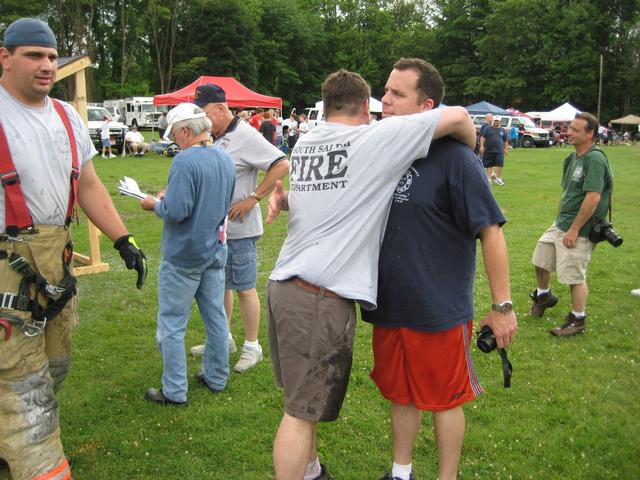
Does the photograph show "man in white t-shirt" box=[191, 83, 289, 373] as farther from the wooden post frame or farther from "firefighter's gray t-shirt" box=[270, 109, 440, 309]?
the wooden post frame

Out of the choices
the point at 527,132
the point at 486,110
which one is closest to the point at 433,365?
the point at 486,110

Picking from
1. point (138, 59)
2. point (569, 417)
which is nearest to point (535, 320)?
point (569, 417)

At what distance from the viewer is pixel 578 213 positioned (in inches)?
203

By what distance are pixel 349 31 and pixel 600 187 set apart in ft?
218

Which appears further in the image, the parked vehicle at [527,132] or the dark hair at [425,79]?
the parked vehicle at [527,132]

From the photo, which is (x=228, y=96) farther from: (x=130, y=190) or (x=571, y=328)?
(x=130, y=190)

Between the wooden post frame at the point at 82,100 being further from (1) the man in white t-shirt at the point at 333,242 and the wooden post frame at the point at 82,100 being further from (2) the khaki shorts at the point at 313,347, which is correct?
(2) the khaki shorts at the point at 313,347

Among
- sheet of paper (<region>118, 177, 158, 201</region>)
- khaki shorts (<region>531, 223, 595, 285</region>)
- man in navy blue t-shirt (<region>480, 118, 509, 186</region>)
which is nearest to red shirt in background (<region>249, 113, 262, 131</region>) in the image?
man in navy blue t-shirt (<region>480, 118, 509, 186</region>)

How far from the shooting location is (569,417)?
3.92 metres

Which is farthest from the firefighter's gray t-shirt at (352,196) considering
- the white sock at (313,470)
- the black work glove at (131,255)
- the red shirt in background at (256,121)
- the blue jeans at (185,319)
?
the red shirt in background at (256,121)

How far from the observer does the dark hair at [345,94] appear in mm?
2623

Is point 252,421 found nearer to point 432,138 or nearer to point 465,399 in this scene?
point 465,399

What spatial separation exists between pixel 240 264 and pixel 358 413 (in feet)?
4.77

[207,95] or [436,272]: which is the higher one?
[207,95]
